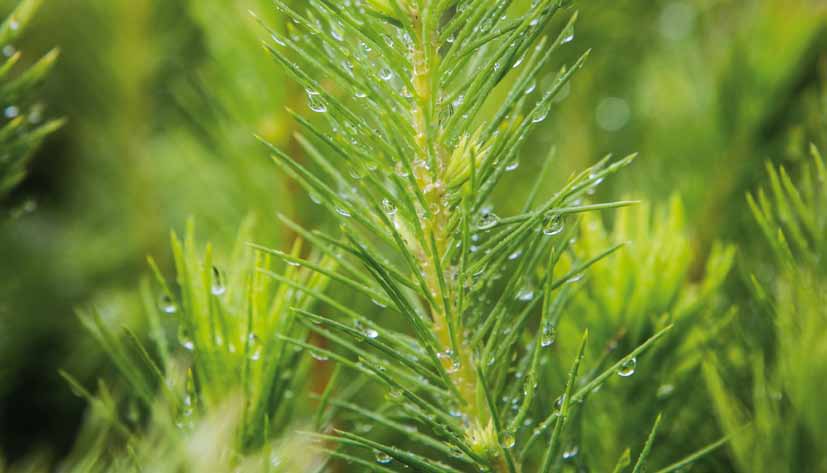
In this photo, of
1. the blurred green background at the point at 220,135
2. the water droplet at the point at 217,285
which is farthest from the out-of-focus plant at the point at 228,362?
the blurred green background at the point at 220,135

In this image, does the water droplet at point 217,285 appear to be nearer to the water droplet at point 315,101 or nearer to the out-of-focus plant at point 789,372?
the water droplet at point 315,101

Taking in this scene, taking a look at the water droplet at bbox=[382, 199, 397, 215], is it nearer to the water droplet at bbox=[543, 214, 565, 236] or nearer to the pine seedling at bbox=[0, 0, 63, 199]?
the water droplet at bbox=[543, 214, 565, 236]

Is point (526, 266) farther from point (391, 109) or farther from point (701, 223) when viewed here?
point (701, 223)

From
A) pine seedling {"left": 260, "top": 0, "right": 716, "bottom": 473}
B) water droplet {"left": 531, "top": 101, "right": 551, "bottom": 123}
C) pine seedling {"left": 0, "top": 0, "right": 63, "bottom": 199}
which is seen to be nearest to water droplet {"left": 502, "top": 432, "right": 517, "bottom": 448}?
pine seedling {"left": 260, "top": 0, "right": 716, "bottom": 473}

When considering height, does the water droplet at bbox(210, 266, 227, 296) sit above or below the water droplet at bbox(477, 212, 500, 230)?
above

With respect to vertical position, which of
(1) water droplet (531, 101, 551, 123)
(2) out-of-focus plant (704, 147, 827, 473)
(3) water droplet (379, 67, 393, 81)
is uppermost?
(3) water droplet (379, 67, 393, 81)
